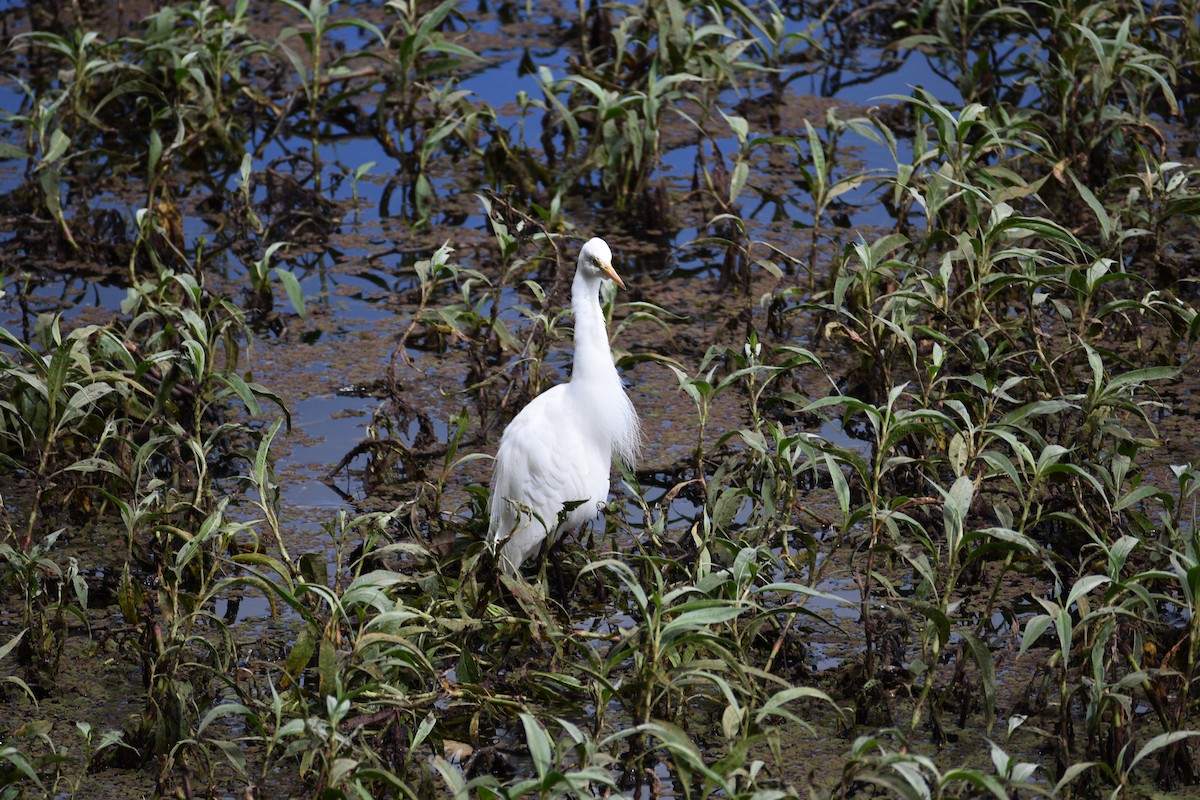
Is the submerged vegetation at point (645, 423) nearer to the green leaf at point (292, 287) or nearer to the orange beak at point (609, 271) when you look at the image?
the green leaf at point (292, 287)

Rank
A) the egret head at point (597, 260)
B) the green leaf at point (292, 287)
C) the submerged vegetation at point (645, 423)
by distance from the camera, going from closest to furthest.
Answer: the submerged vegetation at point (645, 423)
the egret head at point (597, 260)
the green leaf at point (292, 287)

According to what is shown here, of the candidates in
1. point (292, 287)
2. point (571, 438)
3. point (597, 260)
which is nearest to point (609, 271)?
point (597, 260)

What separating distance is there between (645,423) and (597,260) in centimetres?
107

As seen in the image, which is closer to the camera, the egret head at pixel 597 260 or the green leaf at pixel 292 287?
the egret head at pixel 597 260

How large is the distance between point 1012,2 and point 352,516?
473cm

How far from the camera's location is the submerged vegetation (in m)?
3.21

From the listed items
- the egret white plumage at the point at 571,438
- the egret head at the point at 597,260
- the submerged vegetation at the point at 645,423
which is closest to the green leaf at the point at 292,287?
the submerged vegetation at the point at 645,423

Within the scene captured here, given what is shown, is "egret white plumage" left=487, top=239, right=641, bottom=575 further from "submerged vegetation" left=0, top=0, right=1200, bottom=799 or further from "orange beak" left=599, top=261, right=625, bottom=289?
"submerged vegetation" left=0, top=0, right=1200, bottom=799

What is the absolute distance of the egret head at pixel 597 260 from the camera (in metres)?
3.93

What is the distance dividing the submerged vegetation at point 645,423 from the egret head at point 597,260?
15.2 inches

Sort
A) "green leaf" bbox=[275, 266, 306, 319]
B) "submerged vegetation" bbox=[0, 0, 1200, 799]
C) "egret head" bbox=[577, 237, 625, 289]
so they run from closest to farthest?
"submerged vegetation" bbox=[0, 0, 1200, 799] → "egret head" bbox=[577, 237, 625, 289] → "green leaf" bbox=[275, 266, 306, 319]

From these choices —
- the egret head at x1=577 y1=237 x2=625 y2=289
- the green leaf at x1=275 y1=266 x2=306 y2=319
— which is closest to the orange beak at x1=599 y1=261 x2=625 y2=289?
the egret head at x1=577 y1=237 x2=625 y2=289

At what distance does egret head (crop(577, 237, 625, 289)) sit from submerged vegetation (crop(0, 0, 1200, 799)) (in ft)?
1.27

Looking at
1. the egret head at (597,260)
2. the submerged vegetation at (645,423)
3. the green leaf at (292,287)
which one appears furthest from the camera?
the green leaf at (292,287)
